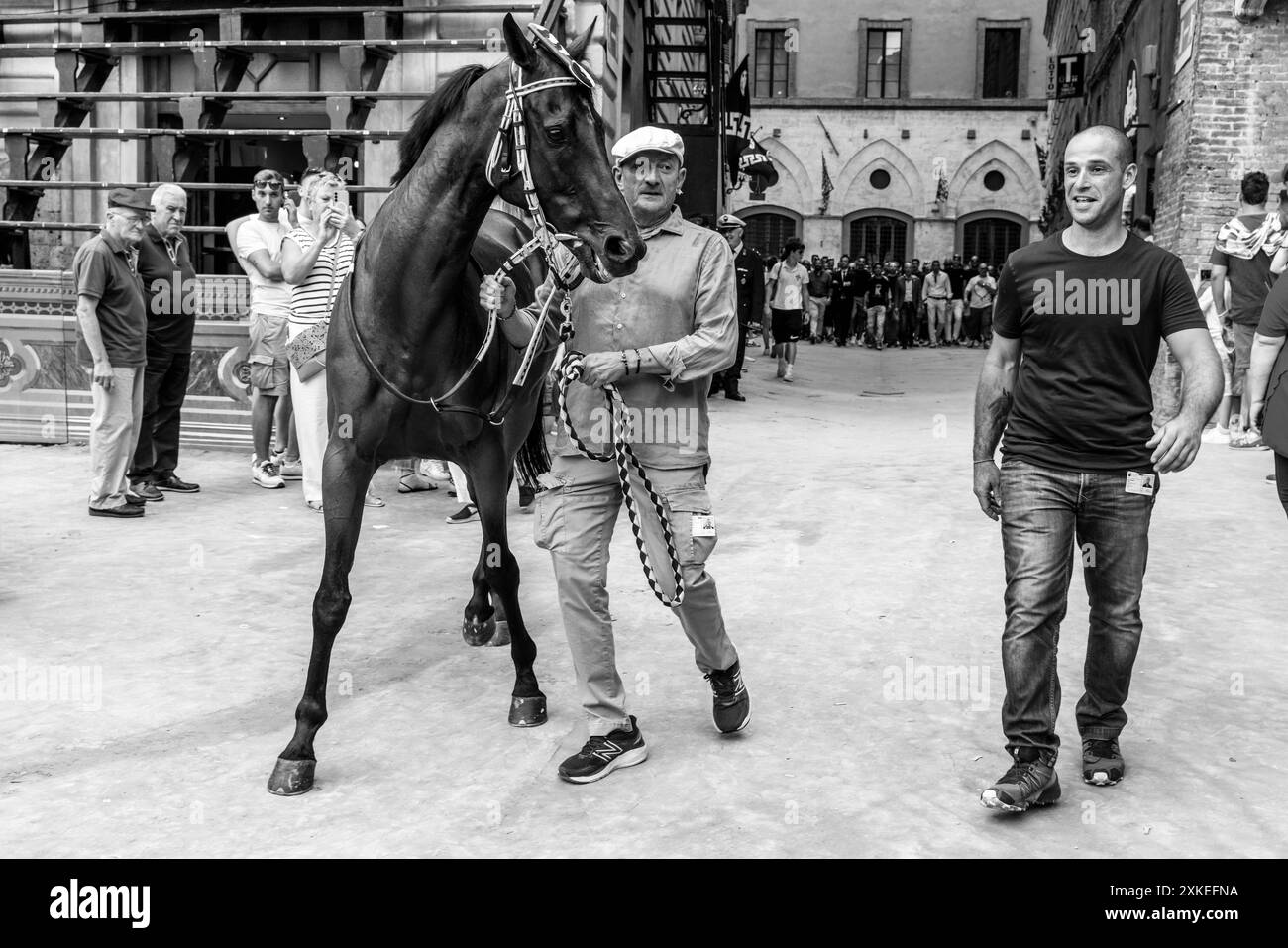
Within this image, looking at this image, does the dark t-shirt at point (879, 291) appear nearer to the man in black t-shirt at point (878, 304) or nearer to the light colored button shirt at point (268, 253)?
the man in black t-shirt at point (878, 304)

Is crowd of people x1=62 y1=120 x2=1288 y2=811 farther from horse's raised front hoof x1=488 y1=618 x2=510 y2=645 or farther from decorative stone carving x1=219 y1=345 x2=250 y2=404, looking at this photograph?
decorative stone carving x1=219 y1=345 x2=250 y2=404

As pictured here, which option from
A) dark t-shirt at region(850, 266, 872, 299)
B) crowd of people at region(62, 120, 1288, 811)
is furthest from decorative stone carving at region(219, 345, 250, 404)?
dark t-shirt at region(850, 266, 872, 299)

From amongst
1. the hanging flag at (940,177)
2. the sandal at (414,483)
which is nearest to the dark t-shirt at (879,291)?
the hanging flag at (940,177)

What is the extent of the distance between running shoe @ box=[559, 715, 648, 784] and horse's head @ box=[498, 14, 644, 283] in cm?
147

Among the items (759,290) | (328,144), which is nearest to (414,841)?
(328,144)

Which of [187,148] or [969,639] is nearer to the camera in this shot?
[969,639]

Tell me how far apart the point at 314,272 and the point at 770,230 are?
34.0m

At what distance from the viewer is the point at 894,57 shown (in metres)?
41.2

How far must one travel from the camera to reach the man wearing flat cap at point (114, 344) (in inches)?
314

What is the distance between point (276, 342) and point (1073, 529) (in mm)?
6537

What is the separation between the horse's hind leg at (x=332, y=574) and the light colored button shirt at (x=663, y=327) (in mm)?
731

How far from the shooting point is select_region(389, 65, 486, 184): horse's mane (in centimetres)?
430

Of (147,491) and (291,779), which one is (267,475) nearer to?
(147,491)
